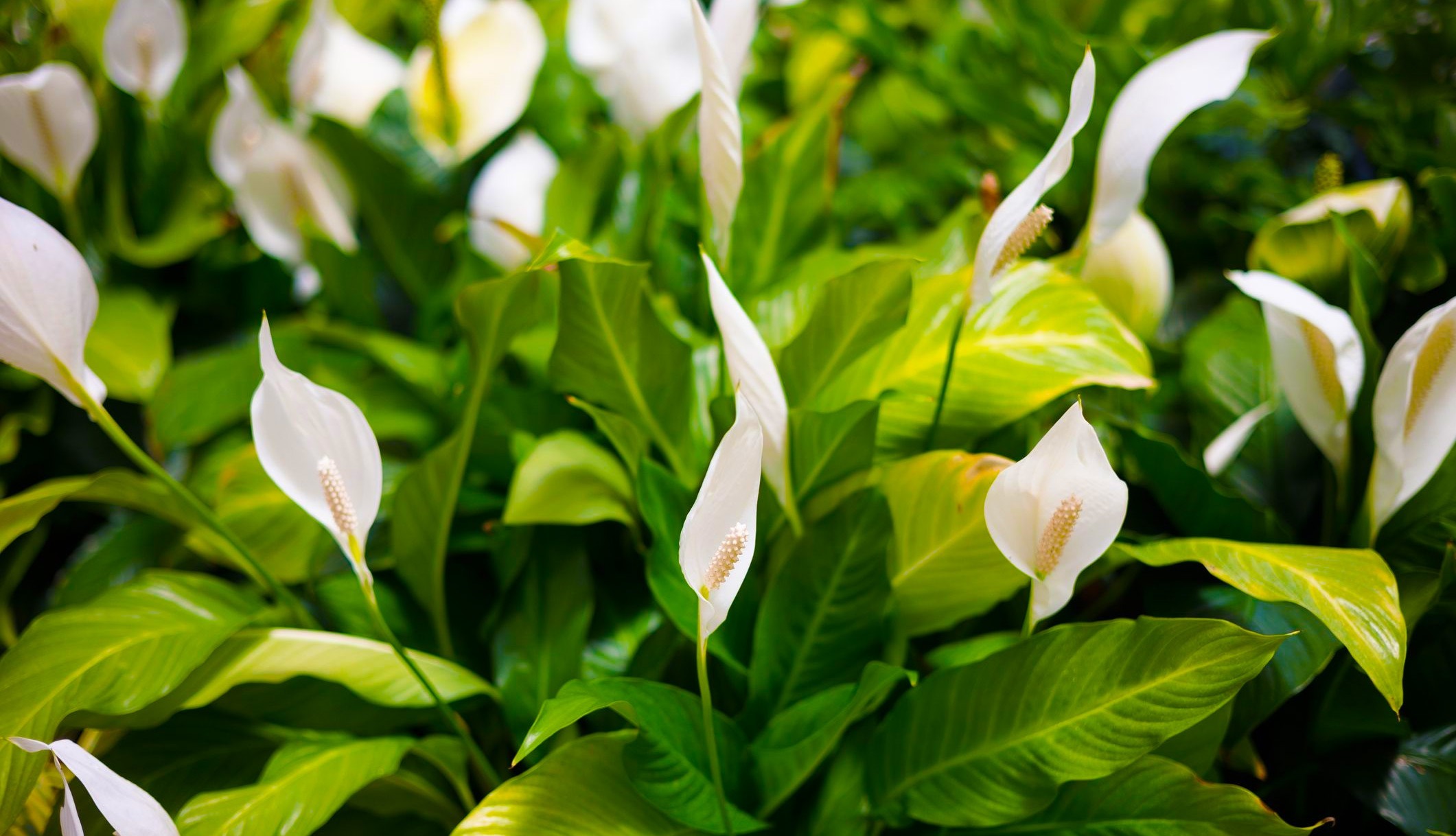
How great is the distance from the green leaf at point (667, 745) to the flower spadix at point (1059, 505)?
0.55ft

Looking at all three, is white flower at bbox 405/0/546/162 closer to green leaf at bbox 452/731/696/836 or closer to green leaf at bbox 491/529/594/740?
green leaf at bbox 491/529/594/740

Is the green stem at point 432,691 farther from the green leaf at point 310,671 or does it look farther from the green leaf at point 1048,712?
the green leaf at point 1048,712

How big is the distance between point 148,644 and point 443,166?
470 mm

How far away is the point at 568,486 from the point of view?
1.72 feet

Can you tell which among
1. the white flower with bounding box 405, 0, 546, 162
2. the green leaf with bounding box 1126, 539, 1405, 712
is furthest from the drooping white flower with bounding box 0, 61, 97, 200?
the green leaf with bounding box 1126, 539, 1405, 712

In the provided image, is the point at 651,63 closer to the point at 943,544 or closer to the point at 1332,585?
the point at 943,544

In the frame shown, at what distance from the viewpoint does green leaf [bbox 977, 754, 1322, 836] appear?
1.36 ft

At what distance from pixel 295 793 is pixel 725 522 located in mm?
260

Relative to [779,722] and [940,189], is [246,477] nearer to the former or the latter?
[779,722]

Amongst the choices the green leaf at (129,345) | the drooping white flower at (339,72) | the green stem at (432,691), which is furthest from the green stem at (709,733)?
the drooping white flower at (339,72)

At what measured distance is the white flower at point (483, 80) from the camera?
82 cm

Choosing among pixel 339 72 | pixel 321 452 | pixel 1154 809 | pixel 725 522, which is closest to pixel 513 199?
pixel 339 72

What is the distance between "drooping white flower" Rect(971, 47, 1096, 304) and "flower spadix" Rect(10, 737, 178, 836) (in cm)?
40

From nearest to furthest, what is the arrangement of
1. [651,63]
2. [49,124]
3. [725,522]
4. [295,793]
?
[725,522]
[295,793]
[49,124]
[651,63]
